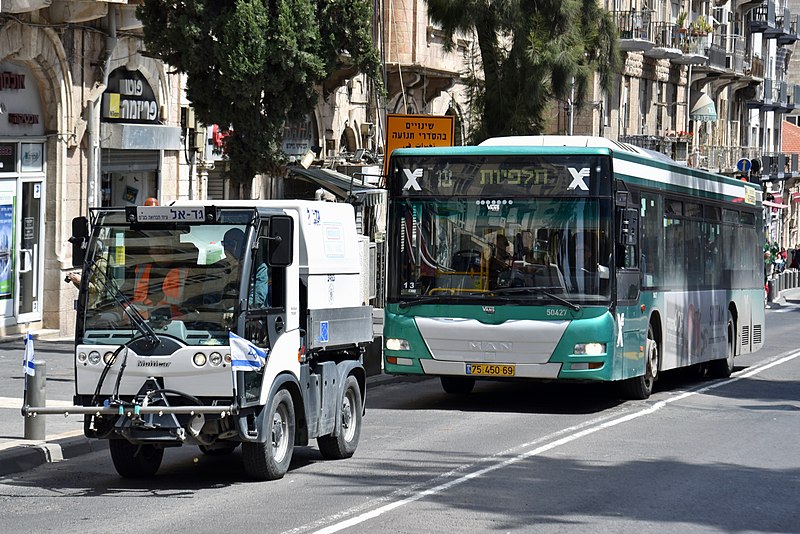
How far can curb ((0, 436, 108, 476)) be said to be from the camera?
1188 centimetres

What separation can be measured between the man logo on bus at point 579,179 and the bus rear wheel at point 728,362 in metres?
7.42

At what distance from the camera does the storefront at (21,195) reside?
72.2ft

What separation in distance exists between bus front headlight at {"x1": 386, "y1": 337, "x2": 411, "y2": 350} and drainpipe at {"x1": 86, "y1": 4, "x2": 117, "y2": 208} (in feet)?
28.4

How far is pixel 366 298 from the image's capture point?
21.7 meters

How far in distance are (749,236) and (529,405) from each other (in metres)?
8.45

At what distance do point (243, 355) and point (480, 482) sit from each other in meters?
2.09

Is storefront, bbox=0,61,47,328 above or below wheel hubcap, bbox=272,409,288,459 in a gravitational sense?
above

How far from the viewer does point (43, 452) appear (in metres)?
12.3

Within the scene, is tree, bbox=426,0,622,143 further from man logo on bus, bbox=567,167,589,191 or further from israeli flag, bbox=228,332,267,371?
israeli flag, bbox=228,332,267,371

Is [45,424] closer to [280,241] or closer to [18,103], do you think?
[280,241]

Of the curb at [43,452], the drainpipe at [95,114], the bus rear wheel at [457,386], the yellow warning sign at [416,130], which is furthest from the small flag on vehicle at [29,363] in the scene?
the drainpipe at [95,114]

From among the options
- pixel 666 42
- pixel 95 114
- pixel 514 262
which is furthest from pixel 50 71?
pixel 666 42

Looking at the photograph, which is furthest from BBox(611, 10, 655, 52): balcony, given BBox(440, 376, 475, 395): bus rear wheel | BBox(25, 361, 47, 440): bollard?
BBox(25, 361, 47, 440): bollard

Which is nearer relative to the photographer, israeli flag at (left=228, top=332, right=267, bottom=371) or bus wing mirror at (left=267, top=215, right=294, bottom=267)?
israeli flag at (left=228, top=332, right=267, bottom=371)
